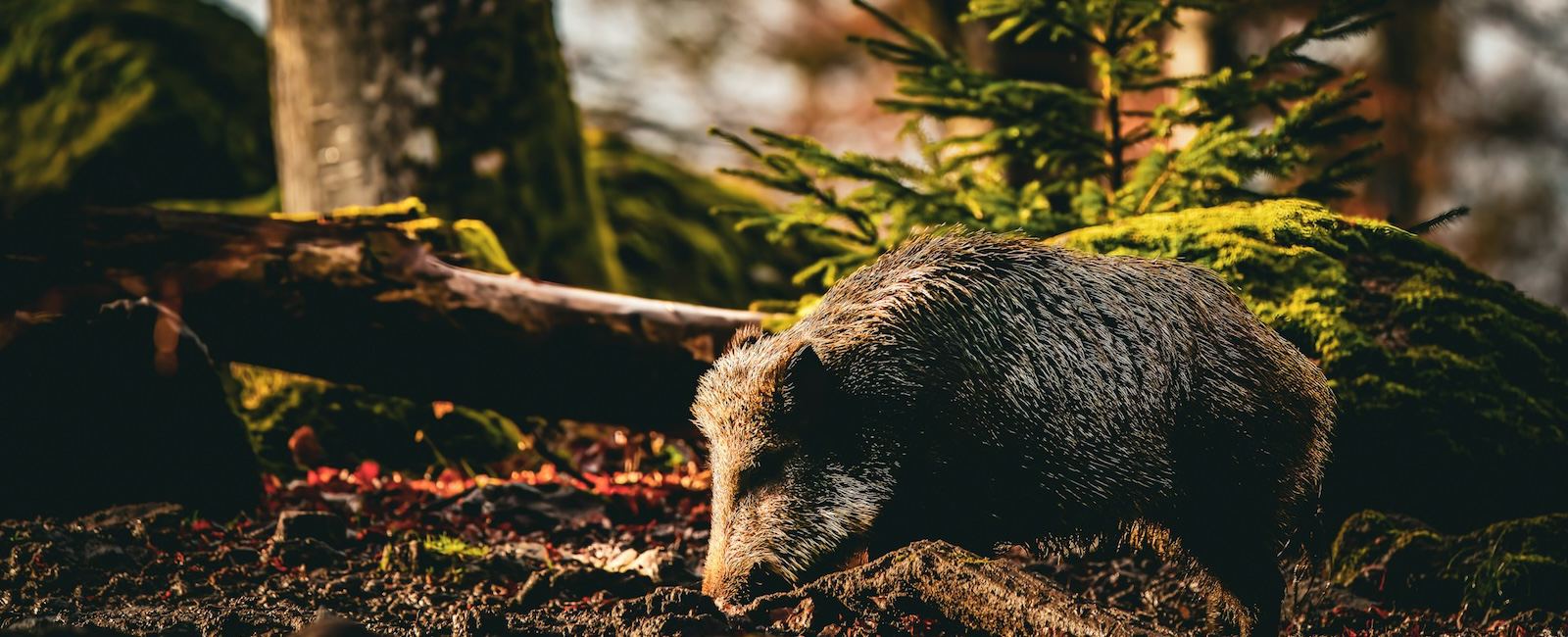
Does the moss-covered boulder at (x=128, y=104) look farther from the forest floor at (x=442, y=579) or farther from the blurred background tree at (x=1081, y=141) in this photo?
the blurred background tree at (x=1081, y=141)

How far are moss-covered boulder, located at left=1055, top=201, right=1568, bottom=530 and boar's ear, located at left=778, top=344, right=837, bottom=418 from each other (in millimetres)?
1707

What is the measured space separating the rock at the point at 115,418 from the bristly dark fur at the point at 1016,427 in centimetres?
252

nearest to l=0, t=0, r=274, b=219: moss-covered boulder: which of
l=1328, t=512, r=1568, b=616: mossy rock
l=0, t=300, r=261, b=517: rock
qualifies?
l=0, t=300, r=261, b=517: rock

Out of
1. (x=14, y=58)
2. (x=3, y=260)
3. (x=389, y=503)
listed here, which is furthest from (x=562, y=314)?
(x=14, y=58)

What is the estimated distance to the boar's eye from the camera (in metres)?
3.51

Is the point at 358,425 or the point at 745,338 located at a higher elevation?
the point at 745,338

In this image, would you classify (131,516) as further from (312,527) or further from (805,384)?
(805,384)

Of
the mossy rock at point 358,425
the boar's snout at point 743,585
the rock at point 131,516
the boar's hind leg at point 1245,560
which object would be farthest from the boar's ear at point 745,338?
the mossy rock at point 358,425

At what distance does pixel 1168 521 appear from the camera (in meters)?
3.44

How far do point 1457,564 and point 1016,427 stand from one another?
220 centimetres

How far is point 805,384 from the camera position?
11.1ft

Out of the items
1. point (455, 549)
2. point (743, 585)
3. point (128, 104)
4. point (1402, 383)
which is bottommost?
point (455, 549)

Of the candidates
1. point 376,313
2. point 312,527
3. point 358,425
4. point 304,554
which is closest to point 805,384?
point 304,554

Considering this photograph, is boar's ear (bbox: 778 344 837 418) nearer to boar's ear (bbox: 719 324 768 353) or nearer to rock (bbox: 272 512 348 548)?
boar's ear (bbox: 719 324 768 353)
